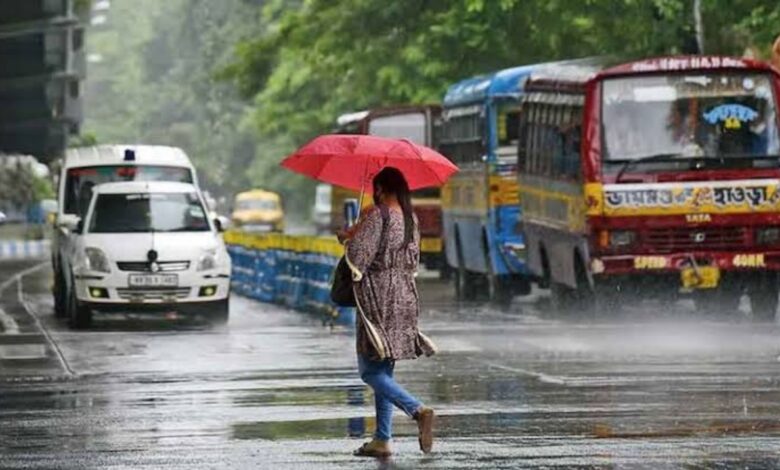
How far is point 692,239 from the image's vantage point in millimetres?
27906

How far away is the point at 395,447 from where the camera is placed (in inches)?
575

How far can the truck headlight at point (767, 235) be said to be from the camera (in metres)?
28.0

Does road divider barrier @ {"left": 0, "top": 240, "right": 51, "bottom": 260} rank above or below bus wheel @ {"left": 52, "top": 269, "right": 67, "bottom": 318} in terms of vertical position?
below

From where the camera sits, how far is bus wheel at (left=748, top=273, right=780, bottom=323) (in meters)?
28.6

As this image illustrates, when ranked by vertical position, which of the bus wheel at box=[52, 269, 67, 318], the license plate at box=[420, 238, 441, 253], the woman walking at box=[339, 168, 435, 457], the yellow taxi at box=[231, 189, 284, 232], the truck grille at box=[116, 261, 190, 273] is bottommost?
the yellow taxi at box=[231, 189, 284, 232]

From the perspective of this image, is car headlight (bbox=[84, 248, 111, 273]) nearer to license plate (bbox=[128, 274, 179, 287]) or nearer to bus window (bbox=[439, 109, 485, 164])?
license plate (bbox=[128, 274, 179, 287])

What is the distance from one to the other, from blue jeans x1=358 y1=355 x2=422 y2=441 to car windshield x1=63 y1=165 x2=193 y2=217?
58.7ft

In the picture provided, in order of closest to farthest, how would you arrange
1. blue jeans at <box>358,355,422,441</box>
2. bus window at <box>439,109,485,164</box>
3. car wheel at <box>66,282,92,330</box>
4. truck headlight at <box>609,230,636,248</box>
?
blue jeans at <box>358,355,422,441</box> < truck headlight at <box>609,230,636,248</box> < car wheel at <box>66,282,92,330</box> < bus window at <box>439,109,485,164</box>

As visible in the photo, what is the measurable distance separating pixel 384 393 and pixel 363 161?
185 centimetres

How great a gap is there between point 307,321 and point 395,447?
607 inches

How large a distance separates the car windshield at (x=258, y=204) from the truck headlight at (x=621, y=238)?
66.3 meters

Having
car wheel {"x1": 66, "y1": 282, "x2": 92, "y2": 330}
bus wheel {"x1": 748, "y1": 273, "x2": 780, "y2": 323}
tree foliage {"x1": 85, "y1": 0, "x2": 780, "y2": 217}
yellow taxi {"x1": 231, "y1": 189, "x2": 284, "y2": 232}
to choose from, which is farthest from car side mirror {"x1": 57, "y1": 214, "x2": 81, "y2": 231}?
yellow taxi {"x1": 231, "y1": 189, "x2": 284, "y2": 232}

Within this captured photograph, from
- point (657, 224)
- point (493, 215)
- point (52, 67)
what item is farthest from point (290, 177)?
point (657, 224)

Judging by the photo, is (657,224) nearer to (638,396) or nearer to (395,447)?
(638,396)
